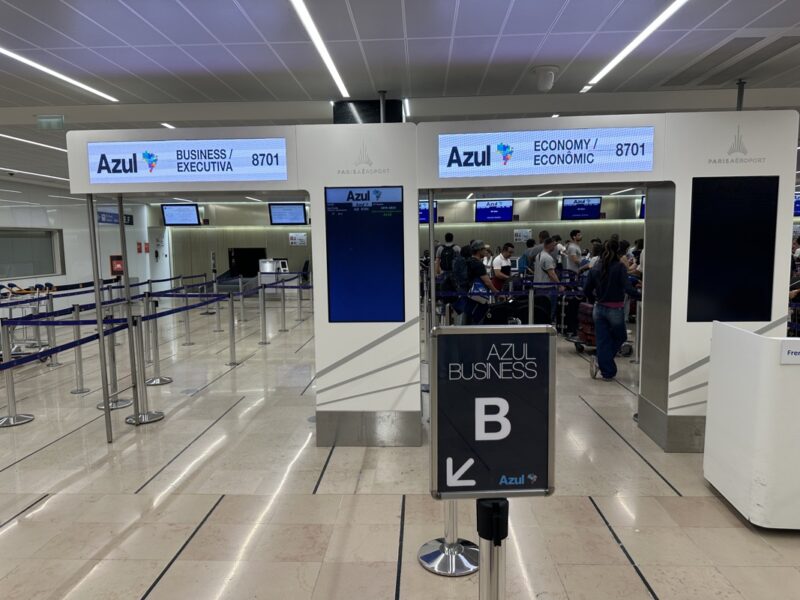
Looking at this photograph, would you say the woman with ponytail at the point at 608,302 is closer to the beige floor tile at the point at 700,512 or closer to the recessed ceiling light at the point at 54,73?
the beige floor tile at the point at 700,512

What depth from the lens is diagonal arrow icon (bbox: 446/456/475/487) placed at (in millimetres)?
1706

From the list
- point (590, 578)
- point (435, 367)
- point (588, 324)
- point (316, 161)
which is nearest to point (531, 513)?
point (590, 578)

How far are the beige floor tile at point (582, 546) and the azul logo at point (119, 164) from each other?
13.5ft

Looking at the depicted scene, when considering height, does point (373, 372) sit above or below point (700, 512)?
above

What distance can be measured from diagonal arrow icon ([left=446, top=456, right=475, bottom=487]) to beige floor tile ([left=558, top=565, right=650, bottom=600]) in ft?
4.33

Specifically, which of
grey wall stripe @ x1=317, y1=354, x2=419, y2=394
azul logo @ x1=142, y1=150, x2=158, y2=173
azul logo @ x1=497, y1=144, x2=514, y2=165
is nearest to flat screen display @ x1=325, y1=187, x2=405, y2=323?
grey wall stripe @ x1=317, y1=354, x2=419, y2=394

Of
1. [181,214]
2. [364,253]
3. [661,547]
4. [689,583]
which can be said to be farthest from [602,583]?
[181,214]

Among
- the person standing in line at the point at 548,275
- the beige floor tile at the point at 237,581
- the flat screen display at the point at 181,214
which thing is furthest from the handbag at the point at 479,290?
the flat screen display at the point at 181,214

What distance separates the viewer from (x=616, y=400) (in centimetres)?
571

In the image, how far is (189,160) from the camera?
4242mm

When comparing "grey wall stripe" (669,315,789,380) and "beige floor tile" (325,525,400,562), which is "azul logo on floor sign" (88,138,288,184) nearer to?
"beige floor tile" (325,525,400,562)

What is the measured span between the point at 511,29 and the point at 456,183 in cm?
129

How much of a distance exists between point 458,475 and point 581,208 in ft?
52.2

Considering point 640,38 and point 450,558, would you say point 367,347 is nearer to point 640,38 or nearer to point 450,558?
point 450,558
